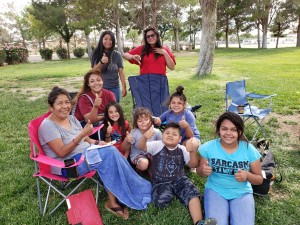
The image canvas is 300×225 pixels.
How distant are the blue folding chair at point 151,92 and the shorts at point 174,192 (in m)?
1.71

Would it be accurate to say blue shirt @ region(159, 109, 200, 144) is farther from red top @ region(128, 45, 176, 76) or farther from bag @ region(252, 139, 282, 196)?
red top @ region(128, 45, 176, 76)

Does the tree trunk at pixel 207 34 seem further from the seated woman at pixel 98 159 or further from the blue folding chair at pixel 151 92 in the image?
the seated woman at pixel 98 159

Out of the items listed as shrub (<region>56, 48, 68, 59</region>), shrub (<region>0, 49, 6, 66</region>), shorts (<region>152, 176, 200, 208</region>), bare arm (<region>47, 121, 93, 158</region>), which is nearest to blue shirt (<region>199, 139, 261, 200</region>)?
shorts (<region>152, 176, 200, 208</region>)

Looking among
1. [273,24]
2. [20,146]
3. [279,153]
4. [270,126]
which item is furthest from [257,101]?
[273,24]

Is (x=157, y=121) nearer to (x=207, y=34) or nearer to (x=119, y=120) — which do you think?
(x=119, y=120)

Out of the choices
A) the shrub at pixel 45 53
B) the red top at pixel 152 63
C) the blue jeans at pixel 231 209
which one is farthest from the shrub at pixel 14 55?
the blue jeans at pixel 231 209

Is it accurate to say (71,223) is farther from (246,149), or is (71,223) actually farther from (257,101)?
(257,101)

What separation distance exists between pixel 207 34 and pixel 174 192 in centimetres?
825

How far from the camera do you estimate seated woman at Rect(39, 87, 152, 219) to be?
243 centimetres

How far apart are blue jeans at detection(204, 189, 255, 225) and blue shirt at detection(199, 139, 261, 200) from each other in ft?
0.15

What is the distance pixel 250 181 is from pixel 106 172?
1264mm

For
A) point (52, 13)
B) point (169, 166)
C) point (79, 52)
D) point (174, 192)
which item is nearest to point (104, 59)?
point (169, 166)

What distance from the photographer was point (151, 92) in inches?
165

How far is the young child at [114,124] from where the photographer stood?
10.4 feet
